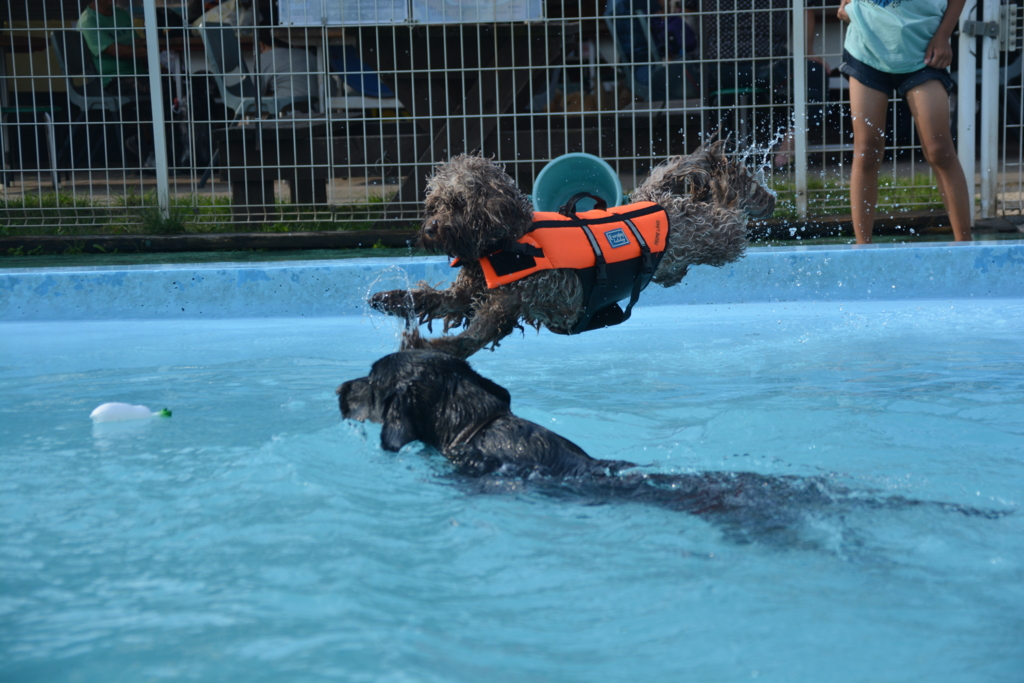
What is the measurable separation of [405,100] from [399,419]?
6.19m

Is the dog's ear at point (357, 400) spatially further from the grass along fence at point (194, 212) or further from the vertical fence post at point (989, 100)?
the vertical fence post at point (989, 100)

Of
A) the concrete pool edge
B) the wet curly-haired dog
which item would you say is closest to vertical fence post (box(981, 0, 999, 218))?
the concrete pool edge

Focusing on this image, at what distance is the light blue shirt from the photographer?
5625 millimetres

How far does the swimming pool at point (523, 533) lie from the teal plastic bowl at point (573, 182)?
879 mm

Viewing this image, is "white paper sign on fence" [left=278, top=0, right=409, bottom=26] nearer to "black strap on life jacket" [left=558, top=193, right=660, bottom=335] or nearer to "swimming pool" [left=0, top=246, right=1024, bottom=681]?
"swimming pool" [left=0, top=246, right=1024, bottom=681]

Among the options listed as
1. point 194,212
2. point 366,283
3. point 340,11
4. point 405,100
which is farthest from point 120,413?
point 405,100

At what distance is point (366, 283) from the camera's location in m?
5.75

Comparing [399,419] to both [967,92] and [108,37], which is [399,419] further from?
[108,37]

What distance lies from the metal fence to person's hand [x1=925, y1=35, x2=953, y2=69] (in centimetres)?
182

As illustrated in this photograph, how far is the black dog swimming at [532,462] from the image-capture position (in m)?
2.44

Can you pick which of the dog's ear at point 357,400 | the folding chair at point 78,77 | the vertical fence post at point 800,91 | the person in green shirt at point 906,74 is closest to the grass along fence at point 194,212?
the vertical fence post at point 800,91

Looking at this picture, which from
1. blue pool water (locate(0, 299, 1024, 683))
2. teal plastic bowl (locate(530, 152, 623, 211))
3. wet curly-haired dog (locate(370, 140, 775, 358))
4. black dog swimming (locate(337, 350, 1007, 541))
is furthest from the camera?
teal plastic bowl (locate(530, 152, 623, 211))

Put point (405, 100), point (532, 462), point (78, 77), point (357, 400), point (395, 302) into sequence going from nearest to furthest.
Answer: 1. point (532, 462)
2. point (357, 400)
3. point (395, 302)
4. point (78, 77)
5. point (405, 100)

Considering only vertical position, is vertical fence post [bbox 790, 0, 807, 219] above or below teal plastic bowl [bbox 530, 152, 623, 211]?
above
